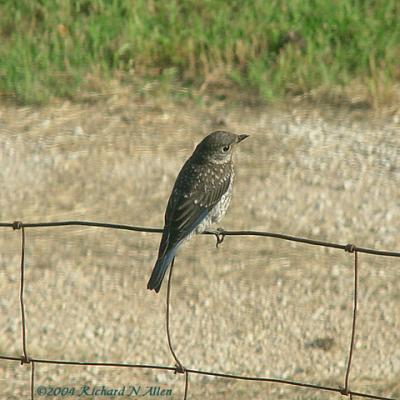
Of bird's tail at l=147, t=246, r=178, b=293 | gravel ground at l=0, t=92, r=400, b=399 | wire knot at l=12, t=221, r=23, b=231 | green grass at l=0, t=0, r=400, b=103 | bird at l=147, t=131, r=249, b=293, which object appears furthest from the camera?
green grass at l=0, t=0, r=400, b=103

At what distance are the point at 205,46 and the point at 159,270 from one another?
5.54 meters

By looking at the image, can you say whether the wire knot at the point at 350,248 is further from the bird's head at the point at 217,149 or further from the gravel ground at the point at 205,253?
the gravel ground at the point at 205,253

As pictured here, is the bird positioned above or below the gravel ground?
above

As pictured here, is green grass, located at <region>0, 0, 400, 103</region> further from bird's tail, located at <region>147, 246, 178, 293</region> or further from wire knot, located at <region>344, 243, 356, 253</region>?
wire knot, located at <region>344, 243, 356, 253</region>

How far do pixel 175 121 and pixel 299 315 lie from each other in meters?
3.15

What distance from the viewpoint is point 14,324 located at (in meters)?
7.46

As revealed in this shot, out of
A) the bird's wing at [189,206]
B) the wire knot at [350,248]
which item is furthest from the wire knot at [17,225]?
the wire knot at [350,248]

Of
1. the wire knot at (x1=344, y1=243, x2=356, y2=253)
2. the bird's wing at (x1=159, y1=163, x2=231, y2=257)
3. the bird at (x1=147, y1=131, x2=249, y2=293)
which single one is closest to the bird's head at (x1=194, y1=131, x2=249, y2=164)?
the bird at (x1=147, y1=131, x2=249, y2=293)

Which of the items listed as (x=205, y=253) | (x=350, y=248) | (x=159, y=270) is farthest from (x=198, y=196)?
(x=205, y=253)

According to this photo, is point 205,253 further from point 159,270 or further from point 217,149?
point 159,270

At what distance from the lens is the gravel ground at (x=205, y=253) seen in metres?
7.11

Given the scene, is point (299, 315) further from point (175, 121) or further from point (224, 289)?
point (175, 121)

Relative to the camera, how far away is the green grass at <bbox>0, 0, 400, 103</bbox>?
34.3 feet

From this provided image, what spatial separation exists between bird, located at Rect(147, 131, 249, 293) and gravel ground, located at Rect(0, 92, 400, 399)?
1.26 metres
